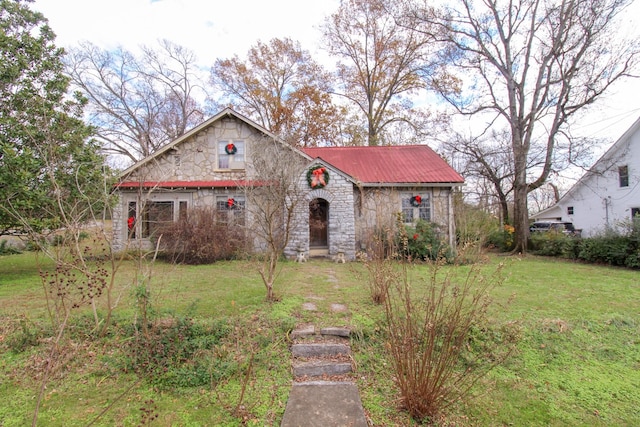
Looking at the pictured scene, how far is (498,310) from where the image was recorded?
5242 millimetres

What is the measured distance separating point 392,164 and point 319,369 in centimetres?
1196

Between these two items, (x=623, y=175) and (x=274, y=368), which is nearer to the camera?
(x=274, y=368)

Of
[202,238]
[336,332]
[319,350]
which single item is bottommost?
[319,350]

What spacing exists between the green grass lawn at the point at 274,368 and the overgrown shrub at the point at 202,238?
4.15 metres

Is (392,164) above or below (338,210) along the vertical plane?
above

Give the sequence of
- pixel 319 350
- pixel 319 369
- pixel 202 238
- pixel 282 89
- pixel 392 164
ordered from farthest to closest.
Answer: pixel 282 89 < pixel 392 164 < pixel 202 238 < pixel 319 350 < pixel 319 369

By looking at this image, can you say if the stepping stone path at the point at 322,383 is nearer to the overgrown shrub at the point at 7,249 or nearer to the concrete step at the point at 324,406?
the concrete step at the point at 324,406

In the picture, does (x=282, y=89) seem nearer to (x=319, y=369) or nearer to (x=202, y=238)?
(x=202, y=238)

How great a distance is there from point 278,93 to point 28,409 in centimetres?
2257

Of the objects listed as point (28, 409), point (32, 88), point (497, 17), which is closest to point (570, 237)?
point (497, 17)

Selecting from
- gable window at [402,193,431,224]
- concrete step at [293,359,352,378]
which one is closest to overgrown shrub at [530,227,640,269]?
gable window at [402,193,431,224]

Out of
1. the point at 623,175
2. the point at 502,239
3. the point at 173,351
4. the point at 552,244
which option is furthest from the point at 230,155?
the point at 623,175

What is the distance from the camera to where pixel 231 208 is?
12.3 m

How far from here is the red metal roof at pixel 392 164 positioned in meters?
12.9
